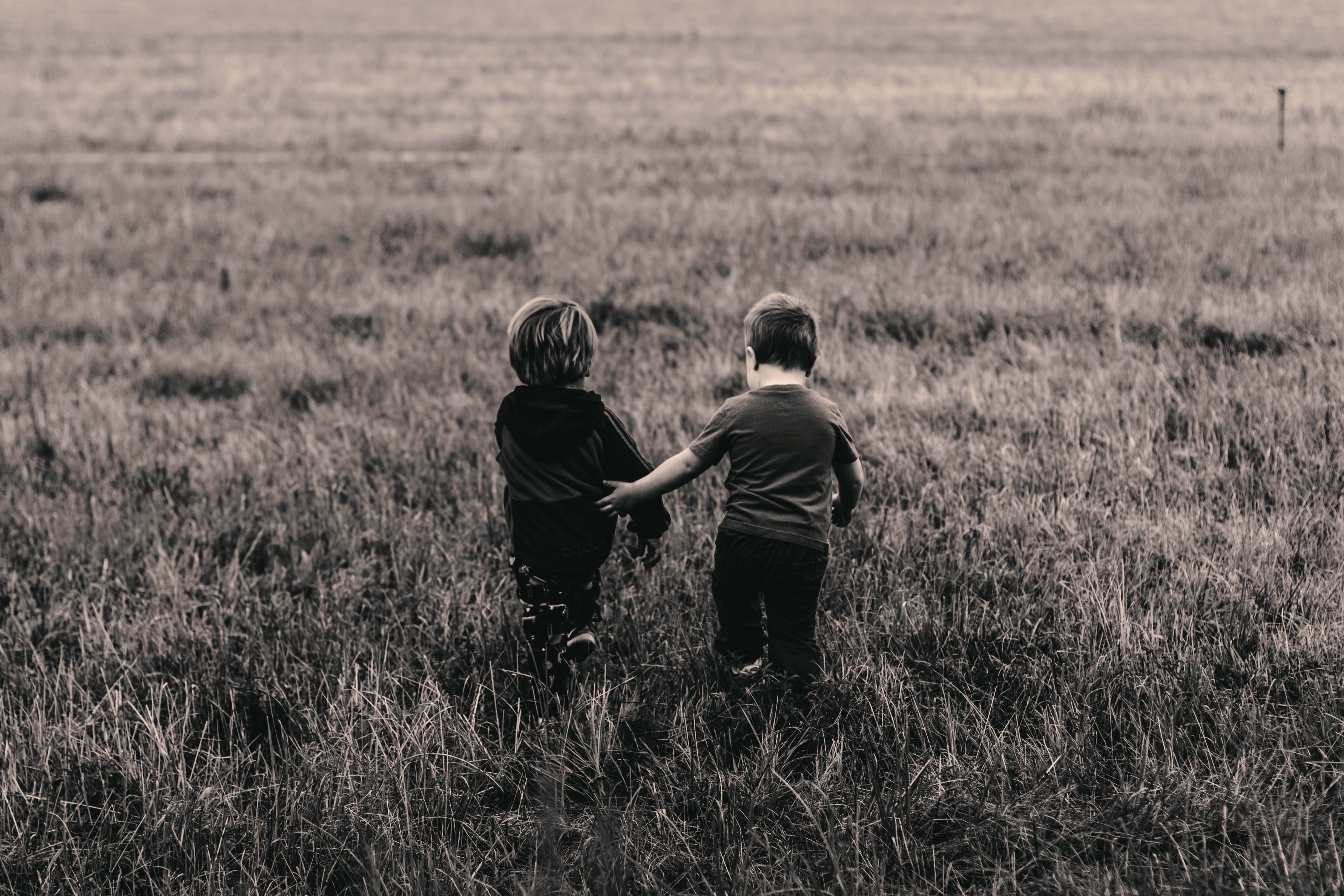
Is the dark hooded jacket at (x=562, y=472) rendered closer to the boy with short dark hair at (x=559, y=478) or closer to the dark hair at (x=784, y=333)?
the boy with short dark hair at (x=559, y=478)

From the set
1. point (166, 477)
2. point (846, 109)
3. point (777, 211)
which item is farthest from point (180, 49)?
point (166, 477)

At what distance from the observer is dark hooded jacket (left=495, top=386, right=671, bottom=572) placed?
2709 mm

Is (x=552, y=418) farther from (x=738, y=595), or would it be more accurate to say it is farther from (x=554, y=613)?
(x=738, y=595)

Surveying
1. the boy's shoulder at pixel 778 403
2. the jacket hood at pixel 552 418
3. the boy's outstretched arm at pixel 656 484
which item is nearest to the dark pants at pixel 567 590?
the boy's outstretched arm at pixel 656 484

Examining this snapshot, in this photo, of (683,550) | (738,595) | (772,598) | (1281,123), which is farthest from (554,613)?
(1281,123)

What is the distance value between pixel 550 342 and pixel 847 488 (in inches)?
40.4

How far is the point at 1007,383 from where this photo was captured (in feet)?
17.1

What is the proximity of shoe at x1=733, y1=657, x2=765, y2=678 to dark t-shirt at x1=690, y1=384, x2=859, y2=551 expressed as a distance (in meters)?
0.44

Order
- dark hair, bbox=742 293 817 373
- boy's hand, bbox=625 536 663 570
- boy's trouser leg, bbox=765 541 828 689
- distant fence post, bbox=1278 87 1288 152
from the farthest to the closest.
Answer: distant fence post, bbox=1278 87 1288 152 → boy's hand, bbox=625 536 663 570 → boy's trouser leg, bbox=765 541 828 689 → dark hair, bbox=742 293 817 373

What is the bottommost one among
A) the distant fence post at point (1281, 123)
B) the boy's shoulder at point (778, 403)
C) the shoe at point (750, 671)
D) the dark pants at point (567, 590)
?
the shoe at point (750, 671)

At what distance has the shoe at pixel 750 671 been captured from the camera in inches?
113

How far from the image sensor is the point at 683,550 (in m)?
3.69

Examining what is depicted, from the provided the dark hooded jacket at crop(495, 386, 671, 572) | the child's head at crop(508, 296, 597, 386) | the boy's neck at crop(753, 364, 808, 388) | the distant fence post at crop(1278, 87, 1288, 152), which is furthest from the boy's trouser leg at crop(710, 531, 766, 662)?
the distant fence post at crop(1278, 87, 1288, 152)

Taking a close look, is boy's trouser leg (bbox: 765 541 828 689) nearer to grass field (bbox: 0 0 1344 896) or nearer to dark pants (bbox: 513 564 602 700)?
grass field (bbox: 0 0 1344 896)
